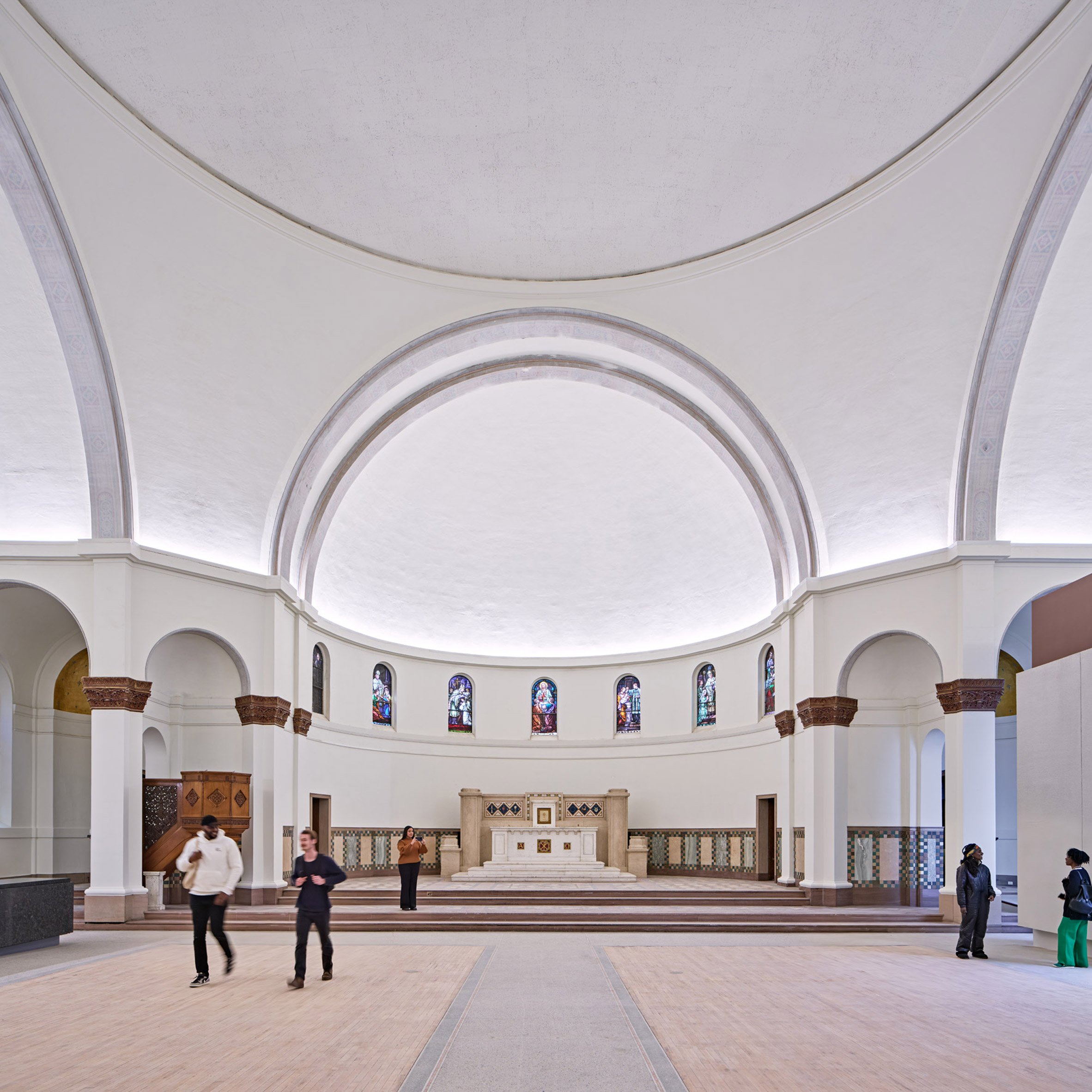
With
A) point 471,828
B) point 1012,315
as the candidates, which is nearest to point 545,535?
point 471,828

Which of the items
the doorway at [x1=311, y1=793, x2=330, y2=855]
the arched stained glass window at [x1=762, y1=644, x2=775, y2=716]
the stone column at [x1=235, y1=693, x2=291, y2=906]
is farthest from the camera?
the arched stained glass window at [x1=762, y1=644, x2=775, y2=716]

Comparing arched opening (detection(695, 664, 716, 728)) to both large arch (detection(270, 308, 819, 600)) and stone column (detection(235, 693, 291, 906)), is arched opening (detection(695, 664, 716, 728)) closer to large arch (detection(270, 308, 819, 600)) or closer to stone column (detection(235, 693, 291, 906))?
large arch (detection(270, 308, 819, 600))

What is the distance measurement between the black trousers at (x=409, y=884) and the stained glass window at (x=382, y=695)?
8.27 m

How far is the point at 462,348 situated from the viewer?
19.9 metres

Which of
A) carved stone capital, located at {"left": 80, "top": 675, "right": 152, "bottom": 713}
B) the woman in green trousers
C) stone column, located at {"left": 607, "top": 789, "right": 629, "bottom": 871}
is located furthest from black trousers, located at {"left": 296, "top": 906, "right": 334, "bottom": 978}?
stone column, located at {"left": 607, "top": 789, "right": 629, "bottom": 871}

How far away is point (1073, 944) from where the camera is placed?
1212 cm

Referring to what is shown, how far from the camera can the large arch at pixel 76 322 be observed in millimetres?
13953

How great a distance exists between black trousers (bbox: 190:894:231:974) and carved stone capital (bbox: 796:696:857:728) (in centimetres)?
1170

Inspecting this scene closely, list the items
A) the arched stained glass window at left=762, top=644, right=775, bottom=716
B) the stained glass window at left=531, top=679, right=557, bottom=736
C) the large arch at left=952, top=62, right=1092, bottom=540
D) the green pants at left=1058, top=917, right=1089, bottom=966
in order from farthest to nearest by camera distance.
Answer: the stained glass window at left=531, top=679, right=557, bottom=736 → the arched stained glass window at left=762, top=644, right=775, bottom=716 → the large arch at left=952, top=62, right=1092, bottom=540 → the green pants at left=1058, top=917, right=1089, bottom=966

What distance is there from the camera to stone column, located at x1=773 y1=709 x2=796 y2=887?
66.1ft

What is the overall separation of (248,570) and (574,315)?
782 cm

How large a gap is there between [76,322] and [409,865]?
394 inches

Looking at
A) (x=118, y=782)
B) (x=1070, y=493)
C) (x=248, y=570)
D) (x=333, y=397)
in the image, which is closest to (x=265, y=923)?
(x=118, y=782)

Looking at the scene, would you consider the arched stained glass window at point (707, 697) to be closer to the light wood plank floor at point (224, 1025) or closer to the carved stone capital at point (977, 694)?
the carved stone capital at point (977, 694)
